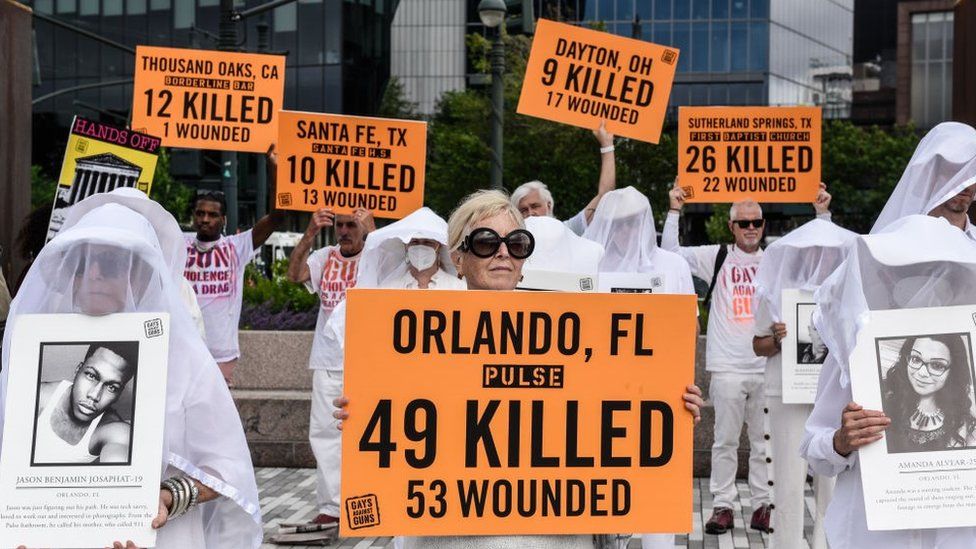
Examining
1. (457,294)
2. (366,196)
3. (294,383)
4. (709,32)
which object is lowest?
(294,383)

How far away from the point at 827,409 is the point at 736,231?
205 inches

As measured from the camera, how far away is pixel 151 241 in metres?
3.48

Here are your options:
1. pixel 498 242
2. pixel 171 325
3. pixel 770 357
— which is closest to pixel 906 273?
pixel 498 242

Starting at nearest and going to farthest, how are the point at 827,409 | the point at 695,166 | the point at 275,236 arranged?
the point at 827,409
the point at 695,166
the point at 275,236

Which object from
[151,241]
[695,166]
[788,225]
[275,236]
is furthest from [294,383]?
[788,225]

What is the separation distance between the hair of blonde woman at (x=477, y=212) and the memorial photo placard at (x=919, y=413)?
3.36 feet

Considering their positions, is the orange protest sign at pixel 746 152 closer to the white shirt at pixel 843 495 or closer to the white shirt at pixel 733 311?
the white shirt at pixel 733 311

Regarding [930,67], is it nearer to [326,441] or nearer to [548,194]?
[548,194]

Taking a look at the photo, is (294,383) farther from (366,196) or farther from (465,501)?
(465,501)

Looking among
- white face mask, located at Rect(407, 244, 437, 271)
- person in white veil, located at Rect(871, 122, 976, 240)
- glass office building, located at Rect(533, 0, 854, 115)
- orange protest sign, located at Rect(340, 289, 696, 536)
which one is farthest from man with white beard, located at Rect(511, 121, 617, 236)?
glass office building, located at Rect(533, 0, 854, 115)

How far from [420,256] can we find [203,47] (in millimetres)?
51237

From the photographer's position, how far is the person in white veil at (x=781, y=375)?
23.1ft

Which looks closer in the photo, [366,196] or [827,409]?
[827,409]

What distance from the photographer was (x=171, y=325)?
11.4 ft
